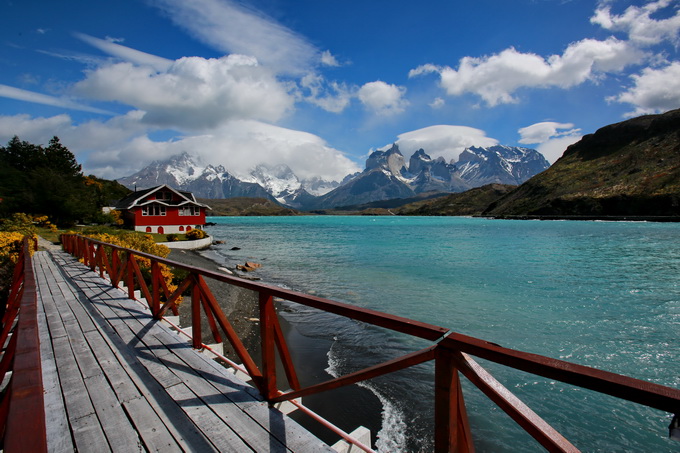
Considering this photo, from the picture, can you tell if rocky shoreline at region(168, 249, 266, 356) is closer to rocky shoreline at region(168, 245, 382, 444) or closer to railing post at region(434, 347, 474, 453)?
rocky shoreline at region(168, 245, 382, 444)

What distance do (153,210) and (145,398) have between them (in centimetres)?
5403

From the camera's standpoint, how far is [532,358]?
6.44 feet

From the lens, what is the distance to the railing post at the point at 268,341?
4.20m

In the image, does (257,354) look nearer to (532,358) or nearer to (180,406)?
(180,406)

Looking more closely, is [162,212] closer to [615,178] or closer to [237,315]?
[237,315]

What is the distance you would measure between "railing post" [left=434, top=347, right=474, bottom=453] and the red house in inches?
2171

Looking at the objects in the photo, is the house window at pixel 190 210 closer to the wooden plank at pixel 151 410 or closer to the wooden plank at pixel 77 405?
the wooden plank at pixel 77 405

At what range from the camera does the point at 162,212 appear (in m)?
52.8

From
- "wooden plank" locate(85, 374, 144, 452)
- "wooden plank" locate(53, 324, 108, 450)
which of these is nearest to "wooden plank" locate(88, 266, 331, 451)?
"wooden plank" locate(85, 374, 144, 452)

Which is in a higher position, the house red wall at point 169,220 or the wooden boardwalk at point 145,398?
the house red wall at point 169,220

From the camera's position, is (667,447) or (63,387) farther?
(667,447)

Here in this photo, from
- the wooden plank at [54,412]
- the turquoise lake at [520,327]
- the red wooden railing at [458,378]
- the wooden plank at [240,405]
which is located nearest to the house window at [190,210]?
the turquoise lake at [520,327]

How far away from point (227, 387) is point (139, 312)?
4637 mm

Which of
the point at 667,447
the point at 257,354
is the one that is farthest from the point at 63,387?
the point at 667,447
